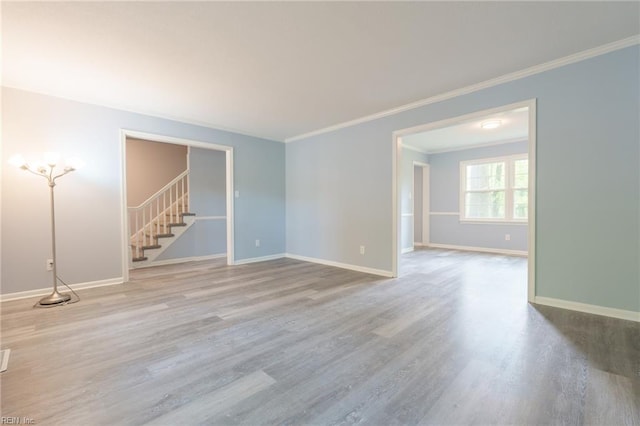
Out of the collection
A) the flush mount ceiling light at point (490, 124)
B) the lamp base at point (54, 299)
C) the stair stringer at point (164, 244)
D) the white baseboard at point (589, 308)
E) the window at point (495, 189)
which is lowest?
the lamp base at point (54, 299)

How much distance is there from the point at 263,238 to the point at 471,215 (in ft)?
16.6

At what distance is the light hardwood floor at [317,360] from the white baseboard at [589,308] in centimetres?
11

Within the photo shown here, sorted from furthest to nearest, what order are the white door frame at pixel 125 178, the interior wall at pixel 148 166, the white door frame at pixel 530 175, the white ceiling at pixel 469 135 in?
1. the interior wall at pixel 148 166
2. the white ceiling at pixel 469 135
3. the white door frame at pixel 125 178
4. the white door frame at pixel 530 175

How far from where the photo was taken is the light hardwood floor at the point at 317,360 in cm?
139

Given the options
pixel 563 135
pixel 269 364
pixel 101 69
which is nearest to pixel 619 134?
pixel 563 135

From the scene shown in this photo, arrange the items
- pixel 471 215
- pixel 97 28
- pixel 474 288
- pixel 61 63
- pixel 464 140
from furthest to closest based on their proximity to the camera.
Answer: pixel 471 215 → pixel 464 140 → pixel 474 288 → pixel 61 63 → pixel 97 28

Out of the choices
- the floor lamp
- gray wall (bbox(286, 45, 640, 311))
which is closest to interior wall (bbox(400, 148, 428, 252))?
gray wall (bbox(286, 45, 640, 311))

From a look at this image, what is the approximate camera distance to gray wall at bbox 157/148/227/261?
5637 millimetres

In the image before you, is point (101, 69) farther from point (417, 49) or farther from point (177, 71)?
point (417, 49)

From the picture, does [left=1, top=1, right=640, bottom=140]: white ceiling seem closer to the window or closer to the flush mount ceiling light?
the flush mount ceiling light

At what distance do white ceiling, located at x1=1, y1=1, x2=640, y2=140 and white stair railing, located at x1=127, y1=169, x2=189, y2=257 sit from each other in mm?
2418

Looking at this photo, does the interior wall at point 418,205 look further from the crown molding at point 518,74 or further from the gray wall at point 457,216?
the crown molding at point 518,74

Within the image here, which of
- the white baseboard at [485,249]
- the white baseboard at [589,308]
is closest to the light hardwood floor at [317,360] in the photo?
the white baseboard at [589,308]

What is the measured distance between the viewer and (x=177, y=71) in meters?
2.83
